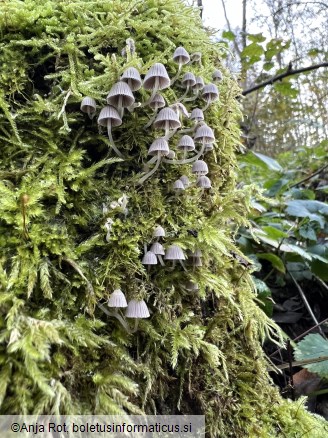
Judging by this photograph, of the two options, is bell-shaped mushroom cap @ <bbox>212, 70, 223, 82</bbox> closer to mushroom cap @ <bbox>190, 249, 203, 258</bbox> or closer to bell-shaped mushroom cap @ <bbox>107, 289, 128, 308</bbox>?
mushroom cap @ <bbox>190, 249, 203, 258</bbox>

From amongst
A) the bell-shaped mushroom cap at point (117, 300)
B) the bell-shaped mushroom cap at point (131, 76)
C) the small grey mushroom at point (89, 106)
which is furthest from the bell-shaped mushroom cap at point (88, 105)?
the bell-shaped mushroom cap at point (117, 300)

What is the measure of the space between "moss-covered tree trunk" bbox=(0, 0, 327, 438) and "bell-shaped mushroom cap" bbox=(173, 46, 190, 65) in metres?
0.07

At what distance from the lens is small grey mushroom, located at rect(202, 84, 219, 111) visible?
1.57 metres

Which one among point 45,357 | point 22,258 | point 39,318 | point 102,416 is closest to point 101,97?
point 22,258

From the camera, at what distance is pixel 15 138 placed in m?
1.29

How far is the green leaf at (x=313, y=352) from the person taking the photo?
6.18ft

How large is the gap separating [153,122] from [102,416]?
1051 millimetres

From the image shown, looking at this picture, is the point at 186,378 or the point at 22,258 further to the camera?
the point at 186,378

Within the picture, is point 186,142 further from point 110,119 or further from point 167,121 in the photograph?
point 110,119

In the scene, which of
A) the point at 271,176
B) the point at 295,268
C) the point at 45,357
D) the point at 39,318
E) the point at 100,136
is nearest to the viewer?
the point at 45,357

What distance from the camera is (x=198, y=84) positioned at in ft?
5.23

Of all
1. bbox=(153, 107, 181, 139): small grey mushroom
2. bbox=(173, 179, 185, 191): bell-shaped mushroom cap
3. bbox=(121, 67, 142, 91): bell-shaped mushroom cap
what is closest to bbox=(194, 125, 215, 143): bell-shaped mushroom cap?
bbox=(153, 107, 181, 139): small grey mushroom

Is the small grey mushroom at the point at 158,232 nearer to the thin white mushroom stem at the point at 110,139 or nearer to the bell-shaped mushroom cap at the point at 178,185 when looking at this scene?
the bell-shaped mushroom cap at the point at 178,185

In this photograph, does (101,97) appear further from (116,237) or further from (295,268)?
(295,268)
